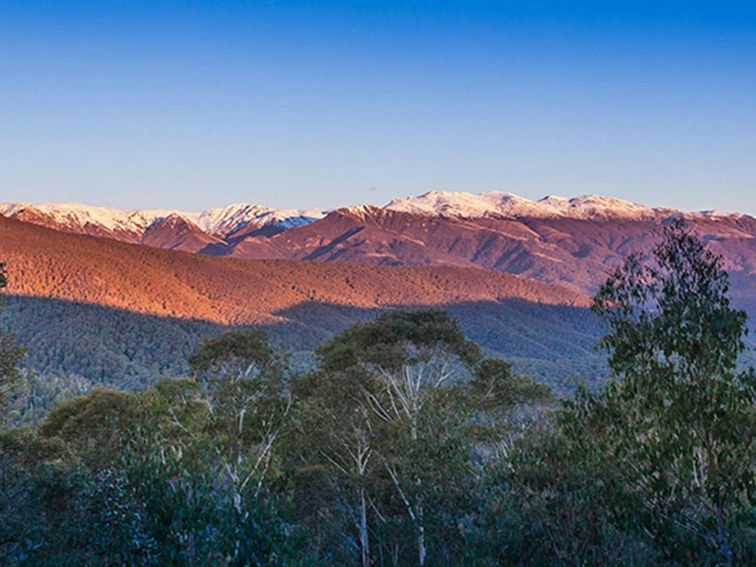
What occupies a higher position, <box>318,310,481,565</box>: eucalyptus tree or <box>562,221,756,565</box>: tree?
<box>562,221,756,565</box>: tree

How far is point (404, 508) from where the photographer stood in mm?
31234

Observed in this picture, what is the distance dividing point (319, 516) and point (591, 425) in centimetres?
2045

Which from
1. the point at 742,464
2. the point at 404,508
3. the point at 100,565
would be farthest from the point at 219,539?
the point at 404,508

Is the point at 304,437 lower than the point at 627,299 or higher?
lower

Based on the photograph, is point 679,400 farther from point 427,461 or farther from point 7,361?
point 7,361

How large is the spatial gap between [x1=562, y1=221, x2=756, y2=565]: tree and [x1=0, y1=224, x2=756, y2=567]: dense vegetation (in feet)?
0.14

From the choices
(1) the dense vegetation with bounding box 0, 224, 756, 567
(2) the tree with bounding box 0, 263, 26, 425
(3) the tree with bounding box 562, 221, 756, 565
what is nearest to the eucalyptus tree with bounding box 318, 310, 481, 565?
(1) the dense vegetation with bounding box 0, 224, 756, 567

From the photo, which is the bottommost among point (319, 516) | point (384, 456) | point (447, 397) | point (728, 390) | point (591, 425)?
point (319, 516)

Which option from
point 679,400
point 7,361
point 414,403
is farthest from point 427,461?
point 7,361

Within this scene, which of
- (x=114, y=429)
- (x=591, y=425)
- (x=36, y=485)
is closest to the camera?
(x=591, y=425)

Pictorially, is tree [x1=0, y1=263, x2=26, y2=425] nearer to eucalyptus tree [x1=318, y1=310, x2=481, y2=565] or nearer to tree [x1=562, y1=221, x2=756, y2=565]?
eucalyptus tree [x1=318, y1=310, x2=481, y2=565]

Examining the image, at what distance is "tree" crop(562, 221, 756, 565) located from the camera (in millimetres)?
12711

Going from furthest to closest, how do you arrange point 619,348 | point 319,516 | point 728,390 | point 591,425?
point 319,516 < point 591,425 < point 619,348 < point 728,390

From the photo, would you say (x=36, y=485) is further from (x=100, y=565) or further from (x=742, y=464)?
(x=742, y=464)
